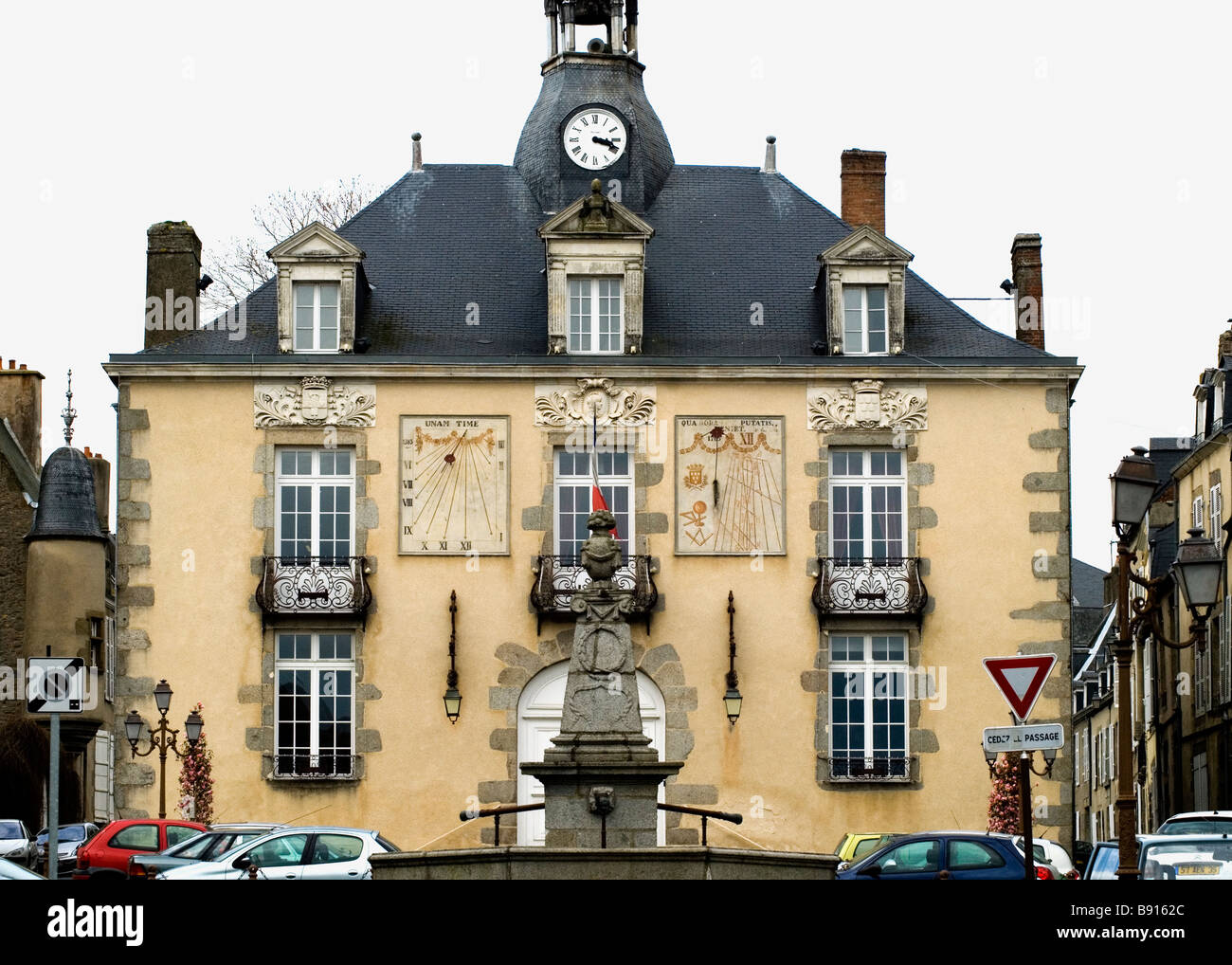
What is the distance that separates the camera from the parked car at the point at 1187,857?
704 inches

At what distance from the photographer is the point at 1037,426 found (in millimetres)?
30922

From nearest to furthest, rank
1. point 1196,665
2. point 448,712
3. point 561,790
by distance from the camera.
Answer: point 561,790, point 448,712, point 1196,665

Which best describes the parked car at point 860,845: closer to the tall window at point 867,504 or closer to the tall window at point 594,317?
the tall window at point 867,504

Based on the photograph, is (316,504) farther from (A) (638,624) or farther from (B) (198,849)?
(B) (198,849)

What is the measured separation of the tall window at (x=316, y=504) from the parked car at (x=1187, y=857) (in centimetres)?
1445

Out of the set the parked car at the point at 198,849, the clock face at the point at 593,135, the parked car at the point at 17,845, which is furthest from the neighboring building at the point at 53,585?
the parked car at the point at 198,849

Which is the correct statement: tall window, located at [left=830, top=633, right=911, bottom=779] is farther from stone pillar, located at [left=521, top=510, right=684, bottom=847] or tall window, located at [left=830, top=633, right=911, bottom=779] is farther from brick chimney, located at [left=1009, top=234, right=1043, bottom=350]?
stone pillar, located at [left=521, top=510, right=684, bottom=847]

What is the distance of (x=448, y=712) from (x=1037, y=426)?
352 inches

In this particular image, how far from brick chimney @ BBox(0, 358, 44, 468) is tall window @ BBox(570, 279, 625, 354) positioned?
19963 millimetres

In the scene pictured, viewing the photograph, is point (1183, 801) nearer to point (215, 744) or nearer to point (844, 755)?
point (844, 755)

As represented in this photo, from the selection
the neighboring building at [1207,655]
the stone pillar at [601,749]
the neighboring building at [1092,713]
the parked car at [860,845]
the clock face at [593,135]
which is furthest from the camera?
the neighboring building at [1092,713]

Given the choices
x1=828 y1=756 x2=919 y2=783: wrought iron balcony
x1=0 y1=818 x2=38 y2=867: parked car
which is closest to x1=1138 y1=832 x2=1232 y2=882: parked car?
x1=828 y1=756 x2=919 y2=783: wrought iron balcony

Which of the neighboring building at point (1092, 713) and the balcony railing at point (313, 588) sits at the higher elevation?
the balcony railing at point (313, 588)

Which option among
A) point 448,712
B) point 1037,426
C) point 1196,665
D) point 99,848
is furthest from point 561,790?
point 1196,665
